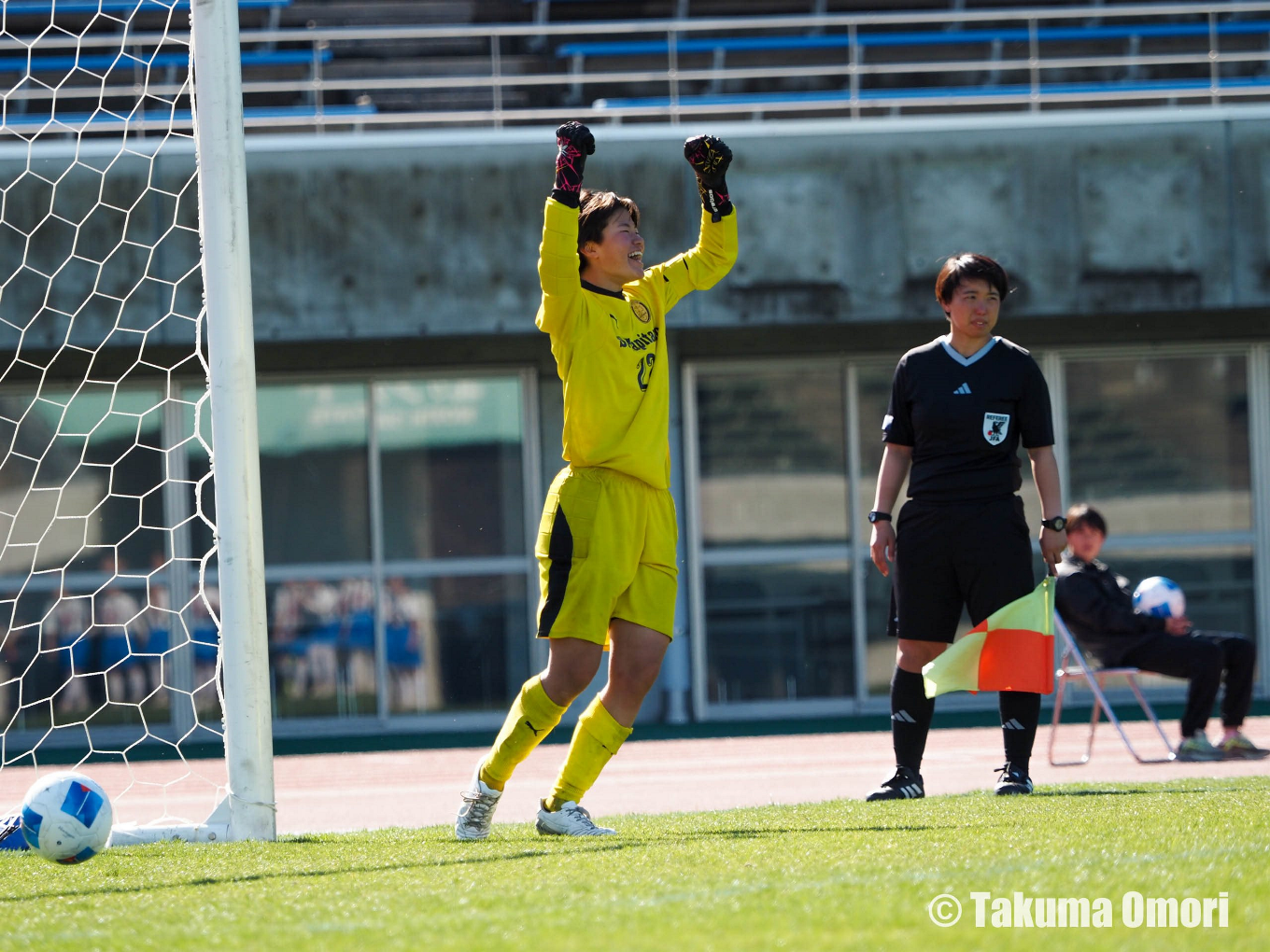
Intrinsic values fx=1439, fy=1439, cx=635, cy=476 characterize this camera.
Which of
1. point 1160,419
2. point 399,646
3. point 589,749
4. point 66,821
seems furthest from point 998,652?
point 1160,419

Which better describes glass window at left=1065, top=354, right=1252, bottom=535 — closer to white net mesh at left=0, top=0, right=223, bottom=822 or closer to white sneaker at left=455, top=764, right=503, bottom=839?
white net mesh at left=0, top=0, right=223, bottom=822

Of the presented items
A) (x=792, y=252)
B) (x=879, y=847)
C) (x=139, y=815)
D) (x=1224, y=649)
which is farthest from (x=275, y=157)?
(x=879, y=847)

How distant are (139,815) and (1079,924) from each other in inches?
187

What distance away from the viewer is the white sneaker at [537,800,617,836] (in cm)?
431

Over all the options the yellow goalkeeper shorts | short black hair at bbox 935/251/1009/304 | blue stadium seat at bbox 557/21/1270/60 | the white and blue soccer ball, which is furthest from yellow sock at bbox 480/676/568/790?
blue stadium seat at bbox 557/21/1270/60

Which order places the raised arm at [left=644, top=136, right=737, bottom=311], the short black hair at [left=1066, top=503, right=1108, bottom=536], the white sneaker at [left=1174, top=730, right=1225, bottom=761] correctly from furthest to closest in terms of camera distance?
the short black hair at [left=1066, top=503, right=1108, bottom=536] < the white sneaker at [left=1174, top=730, right=1225, bottom=761] < the raised arm at [left=644, top=136, right=737, bottom=311]

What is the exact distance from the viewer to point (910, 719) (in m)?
5.18

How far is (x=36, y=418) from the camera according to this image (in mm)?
11617

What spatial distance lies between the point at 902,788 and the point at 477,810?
1.65 meters

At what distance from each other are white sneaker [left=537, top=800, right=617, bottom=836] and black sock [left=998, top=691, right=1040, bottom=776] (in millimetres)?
1583

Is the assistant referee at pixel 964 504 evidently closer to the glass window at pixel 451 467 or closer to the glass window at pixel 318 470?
the glass window at pixel 451 467

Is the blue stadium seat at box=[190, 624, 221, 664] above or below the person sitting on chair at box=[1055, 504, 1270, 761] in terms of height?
below

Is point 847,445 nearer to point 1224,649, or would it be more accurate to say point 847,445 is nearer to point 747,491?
point 747,491

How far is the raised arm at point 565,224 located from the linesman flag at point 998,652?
187 cm
